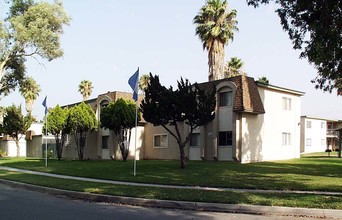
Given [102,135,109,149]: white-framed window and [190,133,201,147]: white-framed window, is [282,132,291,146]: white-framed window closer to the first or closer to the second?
[190,133,201,147]: white-framed window

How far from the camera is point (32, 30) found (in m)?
31.6

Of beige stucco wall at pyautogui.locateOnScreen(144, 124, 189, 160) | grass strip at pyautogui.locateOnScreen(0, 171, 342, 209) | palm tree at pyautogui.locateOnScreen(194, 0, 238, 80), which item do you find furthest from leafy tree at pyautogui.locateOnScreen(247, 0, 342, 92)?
palm tree at pyautogui.locateOnScreen(194, 0, 238, 80)

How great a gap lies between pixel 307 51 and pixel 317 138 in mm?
53125

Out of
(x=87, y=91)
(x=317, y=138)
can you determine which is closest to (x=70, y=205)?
(x=87, y=91)

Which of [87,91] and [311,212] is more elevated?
[87,91]

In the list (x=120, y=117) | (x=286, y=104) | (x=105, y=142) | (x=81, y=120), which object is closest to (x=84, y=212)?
(x=120, y=117)

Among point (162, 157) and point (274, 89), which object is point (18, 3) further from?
point (274, 89)

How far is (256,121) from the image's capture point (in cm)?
3073

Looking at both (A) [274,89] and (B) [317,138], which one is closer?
(A) [274,89]

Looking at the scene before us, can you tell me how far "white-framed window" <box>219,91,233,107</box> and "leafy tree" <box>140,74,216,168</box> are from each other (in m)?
6.74

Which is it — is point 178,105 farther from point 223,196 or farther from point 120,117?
point 120,117

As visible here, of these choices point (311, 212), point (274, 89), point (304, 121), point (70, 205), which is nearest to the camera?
point (311, 212)

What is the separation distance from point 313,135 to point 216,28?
32384 mm

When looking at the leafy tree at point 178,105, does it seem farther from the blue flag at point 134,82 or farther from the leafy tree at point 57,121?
the leafy tree at point 57,121
